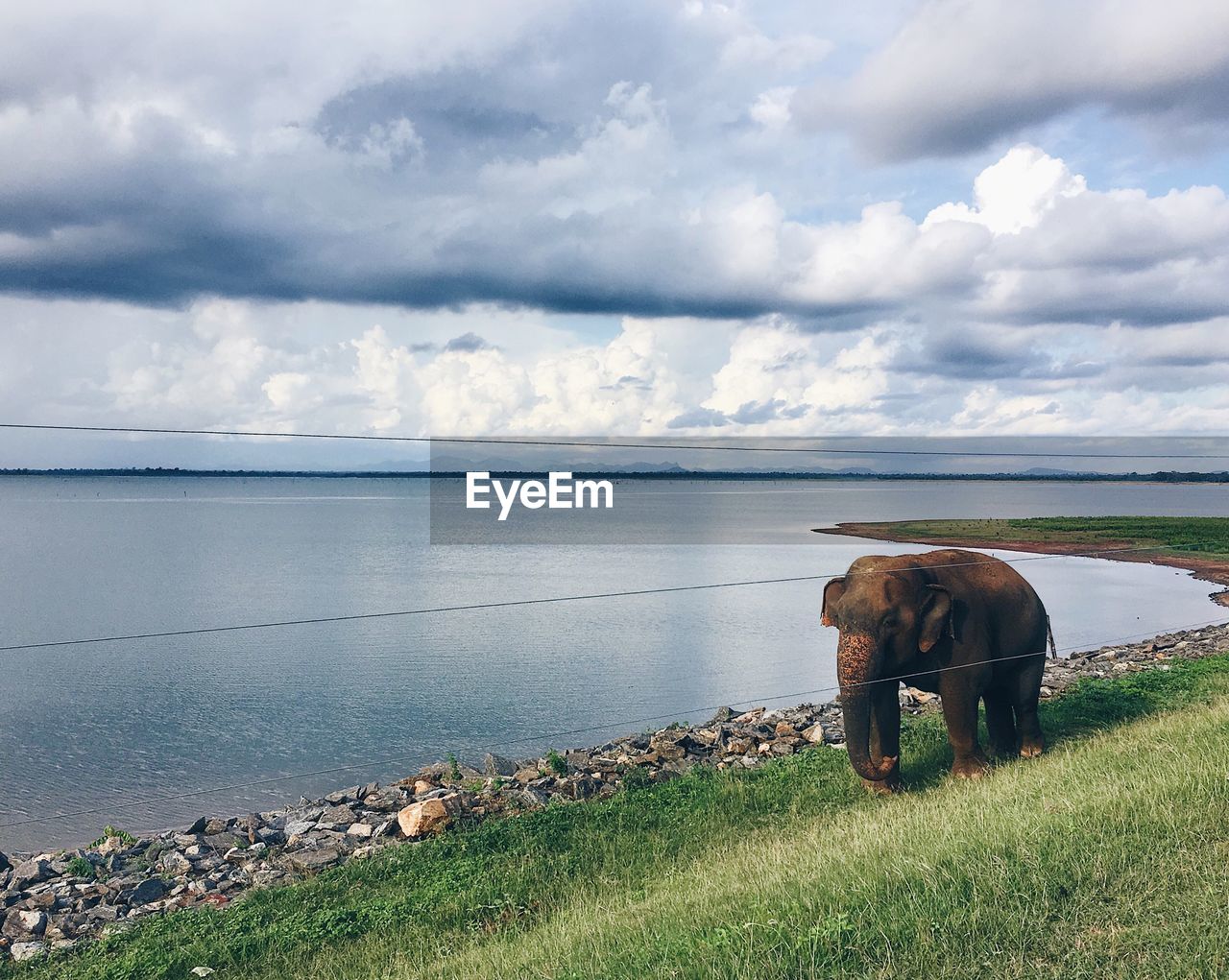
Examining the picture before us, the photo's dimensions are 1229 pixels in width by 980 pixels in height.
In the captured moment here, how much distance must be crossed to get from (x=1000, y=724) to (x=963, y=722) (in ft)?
5.02

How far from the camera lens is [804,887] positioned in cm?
696

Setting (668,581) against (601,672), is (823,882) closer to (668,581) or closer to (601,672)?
(601,672)

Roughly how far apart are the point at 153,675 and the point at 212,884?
21.2 metres

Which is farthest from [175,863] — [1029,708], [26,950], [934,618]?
[1029,708]

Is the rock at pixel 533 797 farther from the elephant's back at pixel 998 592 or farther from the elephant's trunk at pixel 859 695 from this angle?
the elephant's back at pixel 998 592

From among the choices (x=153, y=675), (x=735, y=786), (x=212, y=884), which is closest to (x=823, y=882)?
(x=735, y=786)

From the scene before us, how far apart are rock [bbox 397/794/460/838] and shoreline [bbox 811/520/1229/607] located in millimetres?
43372

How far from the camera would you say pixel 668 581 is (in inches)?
1909

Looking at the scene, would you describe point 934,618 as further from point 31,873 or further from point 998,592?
point 31,873

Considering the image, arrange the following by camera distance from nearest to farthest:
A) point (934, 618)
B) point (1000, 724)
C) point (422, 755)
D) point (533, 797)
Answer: point (934, 618)
point (1000, 724)
point (533, 797)
point (422, 755)

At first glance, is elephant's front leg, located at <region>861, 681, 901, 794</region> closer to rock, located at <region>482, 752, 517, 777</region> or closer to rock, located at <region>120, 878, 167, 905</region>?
rock, located at <region>482, 752, 517, 777</region>

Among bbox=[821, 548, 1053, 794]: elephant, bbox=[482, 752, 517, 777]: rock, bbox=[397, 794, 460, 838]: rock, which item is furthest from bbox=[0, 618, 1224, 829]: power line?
bbox=[397, 794, 460, 838]: rock

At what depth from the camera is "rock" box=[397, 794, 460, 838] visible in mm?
12250

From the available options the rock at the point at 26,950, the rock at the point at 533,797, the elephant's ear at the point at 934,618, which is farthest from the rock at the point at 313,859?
the elephant's ear at the point at 934,618
